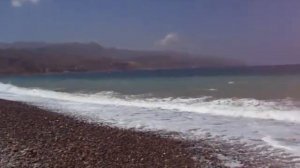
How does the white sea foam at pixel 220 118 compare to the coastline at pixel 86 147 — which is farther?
the white sea foam at pixel 220 118

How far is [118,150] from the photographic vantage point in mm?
10617

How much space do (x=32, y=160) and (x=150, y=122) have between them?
7.02 m

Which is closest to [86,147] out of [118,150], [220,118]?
[118,150]

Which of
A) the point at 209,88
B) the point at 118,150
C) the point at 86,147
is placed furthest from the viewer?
the point at 209,88

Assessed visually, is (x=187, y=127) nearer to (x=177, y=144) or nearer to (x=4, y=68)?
(x=177, y=144)

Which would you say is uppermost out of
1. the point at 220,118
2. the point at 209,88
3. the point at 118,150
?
the point at 209,88

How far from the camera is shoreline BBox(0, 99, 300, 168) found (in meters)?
9.33

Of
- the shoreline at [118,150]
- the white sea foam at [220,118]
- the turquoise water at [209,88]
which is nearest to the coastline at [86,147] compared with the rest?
the shoreline at [118,150]

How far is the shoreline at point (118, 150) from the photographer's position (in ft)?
30.6

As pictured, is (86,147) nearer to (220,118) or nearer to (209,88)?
(220,118)

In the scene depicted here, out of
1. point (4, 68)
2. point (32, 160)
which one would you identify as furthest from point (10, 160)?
point (4, 68)

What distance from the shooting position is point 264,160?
9562 millimetres

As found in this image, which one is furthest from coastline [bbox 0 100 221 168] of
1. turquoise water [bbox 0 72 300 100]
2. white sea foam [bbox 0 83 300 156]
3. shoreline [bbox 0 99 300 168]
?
turquoise water [bbox 0 72 300 100]

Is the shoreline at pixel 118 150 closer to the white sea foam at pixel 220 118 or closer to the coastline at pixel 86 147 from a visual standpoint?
the coastline at pixel 86 147
